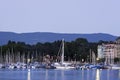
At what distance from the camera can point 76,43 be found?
191000mm

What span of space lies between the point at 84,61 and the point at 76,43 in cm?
2310

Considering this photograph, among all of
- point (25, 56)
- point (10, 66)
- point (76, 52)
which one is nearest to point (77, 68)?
point (10, 66)

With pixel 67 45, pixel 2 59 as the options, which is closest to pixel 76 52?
pixel 67 45

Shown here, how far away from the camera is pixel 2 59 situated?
14175 centimetres

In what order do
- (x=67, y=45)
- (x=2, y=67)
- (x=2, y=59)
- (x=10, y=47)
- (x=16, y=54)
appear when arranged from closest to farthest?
(x=2, y=67)
(x=2, y=59)
(x=16, y=54)
(x=10, y=47)
(x=67, y=45)

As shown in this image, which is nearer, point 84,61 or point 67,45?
point 84,61

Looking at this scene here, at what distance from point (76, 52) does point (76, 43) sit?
13441mm

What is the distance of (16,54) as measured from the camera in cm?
15188

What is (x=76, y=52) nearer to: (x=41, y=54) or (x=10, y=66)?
(x=41, y=54)

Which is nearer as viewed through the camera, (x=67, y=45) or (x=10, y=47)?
(x=10, y=47)

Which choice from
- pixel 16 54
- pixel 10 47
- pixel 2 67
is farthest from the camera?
pixel 10 47

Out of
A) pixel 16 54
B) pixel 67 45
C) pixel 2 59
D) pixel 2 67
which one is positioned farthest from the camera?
pixel 67 45

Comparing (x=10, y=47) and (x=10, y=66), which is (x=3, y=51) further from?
(x=10, y=66)

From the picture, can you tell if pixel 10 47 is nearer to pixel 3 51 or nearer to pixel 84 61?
pixel 3 51
